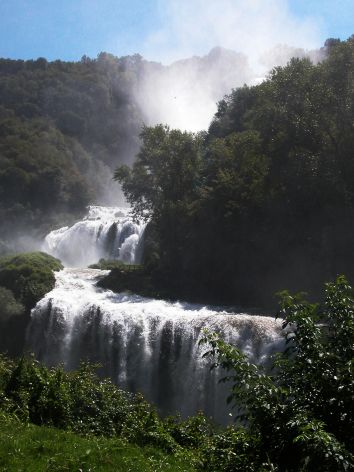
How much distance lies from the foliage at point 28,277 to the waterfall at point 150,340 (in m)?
1.18

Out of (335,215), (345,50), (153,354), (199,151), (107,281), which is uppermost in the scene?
(345,50)

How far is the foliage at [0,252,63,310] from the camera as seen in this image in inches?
1193

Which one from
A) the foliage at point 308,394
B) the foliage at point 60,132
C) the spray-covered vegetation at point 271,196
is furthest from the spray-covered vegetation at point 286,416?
the foliage at point 60,132

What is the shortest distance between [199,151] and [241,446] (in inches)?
1316

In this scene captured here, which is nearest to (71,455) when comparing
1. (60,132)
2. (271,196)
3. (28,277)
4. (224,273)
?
(28,277)

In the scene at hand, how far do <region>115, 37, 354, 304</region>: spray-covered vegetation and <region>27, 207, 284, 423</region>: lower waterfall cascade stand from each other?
522 centimetres

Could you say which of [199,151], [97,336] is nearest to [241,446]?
[97,336]

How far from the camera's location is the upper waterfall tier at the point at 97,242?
155 feet

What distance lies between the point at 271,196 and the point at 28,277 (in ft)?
48.1

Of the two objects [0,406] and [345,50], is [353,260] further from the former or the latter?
[0,406]

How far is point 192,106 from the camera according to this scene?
4983 inches

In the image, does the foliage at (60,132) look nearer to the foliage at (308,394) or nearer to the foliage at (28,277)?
the foliage at (28,277)

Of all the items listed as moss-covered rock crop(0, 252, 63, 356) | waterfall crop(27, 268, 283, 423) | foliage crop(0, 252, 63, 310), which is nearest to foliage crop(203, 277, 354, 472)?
waterfall crop(27, 268, 283, 423)

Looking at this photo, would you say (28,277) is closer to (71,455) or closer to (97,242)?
(97,242)
